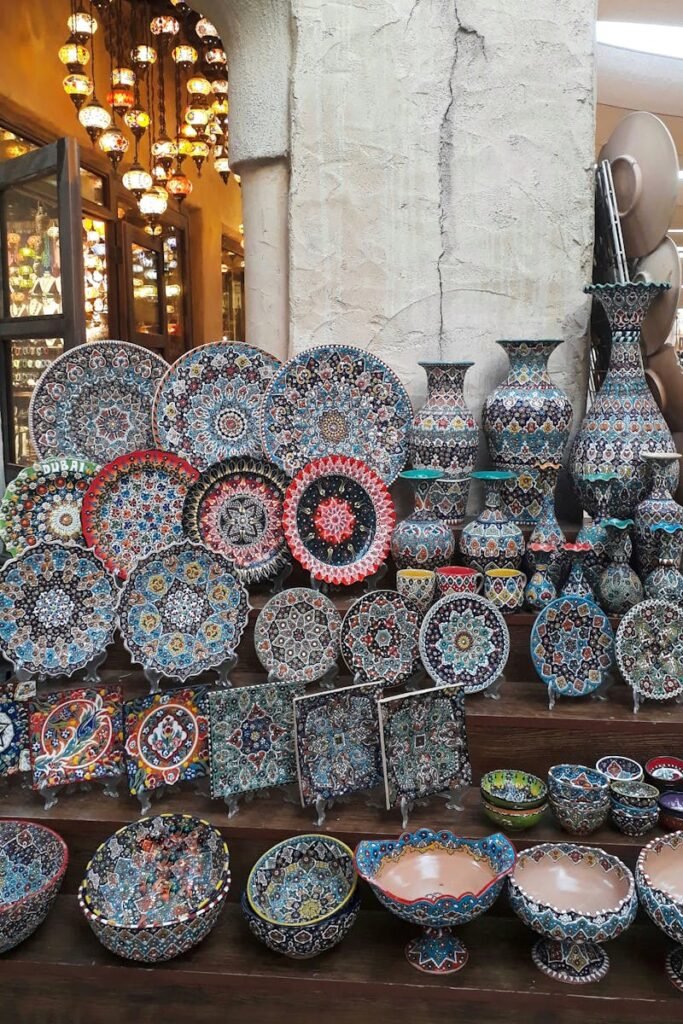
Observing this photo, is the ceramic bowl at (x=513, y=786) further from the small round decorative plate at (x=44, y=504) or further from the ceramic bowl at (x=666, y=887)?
the small round decorative plate at (x=44, y=504)

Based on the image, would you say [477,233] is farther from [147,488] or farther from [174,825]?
[174,825]

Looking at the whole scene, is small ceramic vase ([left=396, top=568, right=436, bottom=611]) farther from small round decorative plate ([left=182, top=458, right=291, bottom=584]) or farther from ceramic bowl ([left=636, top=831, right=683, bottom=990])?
ceramic bowl ([left=636, top=831, right=683, bottom=990])

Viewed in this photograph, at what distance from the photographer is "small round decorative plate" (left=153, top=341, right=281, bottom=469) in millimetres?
2812

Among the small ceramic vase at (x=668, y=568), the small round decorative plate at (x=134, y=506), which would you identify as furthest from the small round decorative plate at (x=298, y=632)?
the small ceramic vase at (x=668, y=568)

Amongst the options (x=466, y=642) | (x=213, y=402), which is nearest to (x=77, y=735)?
(x=466, y=642)

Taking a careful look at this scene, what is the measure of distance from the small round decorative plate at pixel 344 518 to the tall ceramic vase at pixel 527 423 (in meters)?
0.46

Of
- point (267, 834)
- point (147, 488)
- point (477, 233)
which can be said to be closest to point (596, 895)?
point (267, 834)

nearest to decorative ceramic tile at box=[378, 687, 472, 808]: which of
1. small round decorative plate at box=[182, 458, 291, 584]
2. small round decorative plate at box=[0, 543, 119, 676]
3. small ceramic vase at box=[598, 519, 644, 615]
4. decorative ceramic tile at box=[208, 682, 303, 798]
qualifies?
decorative ceramic tile at box=[208, 682, 303, 798]

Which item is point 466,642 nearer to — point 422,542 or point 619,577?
point 422,542

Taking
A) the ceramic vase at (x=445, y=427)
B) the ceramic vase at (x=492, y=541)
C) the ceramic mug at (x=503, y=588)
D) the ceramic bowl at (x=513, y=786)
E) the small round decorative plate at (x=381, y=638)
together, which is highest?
the ceramic vase at (x=445, y=427)

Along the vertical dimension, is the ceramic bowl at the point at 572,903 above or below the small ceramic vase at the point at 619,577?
below

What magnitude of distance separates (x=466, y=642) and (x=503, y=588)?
227 mm

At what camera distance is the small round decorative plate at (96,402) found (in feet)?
9.40

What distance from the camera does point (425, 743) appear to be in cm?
211
